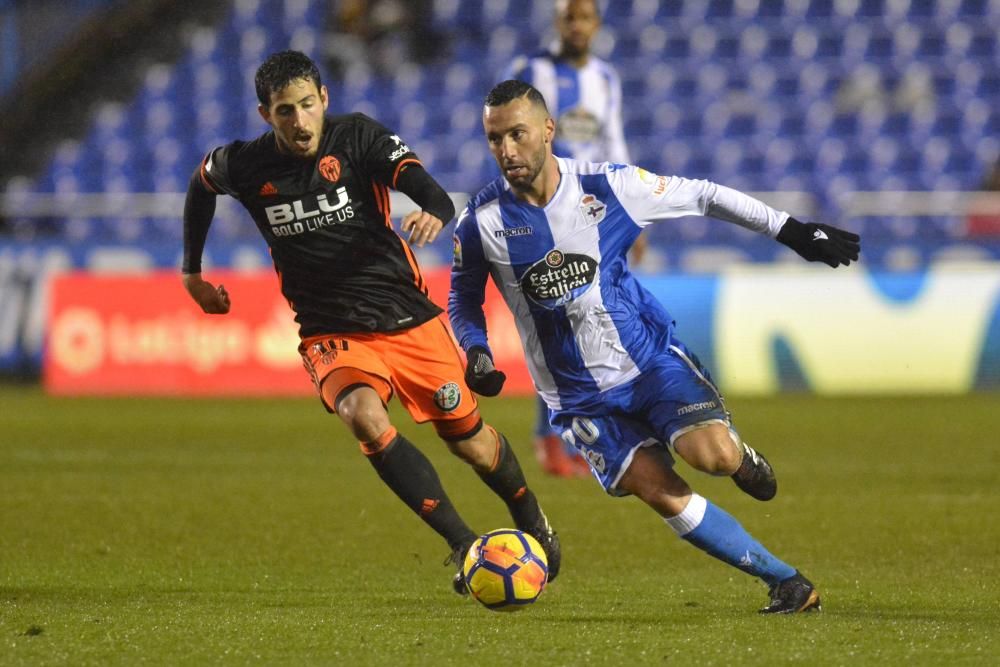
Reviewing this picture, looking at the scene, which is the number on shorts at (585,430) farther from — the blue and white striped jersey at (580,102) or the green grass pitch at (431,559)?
the blue and white striped jersey at (580,102)

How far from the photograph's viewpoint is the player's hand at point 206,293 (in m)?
6.16

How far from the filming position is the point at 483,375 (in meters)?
5.30

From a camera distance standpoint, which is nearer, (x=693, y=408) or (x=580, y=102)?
(x=693, y=408)

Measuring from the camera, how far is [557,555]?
6000 millimetres

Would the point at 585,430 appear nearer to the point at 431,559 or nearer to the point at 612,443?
the point at 612,443

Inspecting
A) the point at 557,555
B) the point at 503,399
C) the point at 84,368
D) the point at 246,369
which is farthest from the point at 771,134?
the point at 557,555

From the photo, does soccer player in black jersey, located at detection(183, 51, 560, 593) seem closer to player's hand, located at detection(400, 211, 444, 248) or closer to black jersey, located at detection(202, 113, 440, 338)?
black jersey, located at detection(202, 113, 440, 338)

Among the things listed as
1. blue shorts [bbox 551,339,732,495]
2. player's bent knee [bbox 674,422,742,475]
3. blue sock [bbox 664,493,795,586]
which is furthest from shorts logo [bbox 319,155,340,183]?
blue sock [bbox 664,493,795,586]

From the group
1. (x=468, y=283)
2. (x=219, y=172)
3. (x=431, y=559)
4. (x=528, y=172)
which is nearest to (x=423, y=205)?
(x=468, y=283)

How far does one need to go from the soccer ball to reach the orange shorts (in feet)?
2.49

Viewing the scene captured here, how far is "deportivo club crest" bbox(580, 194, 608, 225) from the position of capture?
5512 millimetres

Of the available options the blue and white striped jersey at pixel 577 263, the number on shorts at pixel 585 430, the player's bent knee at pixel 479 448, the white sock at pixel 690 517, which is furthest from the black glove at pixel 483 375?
the white sock at pixel 690 517

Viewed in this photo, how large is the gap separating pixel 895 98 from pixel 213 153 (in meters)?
14.3

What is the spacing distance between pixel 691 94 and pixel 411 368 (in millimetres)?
13750
